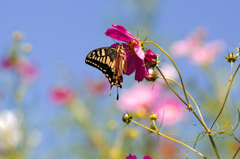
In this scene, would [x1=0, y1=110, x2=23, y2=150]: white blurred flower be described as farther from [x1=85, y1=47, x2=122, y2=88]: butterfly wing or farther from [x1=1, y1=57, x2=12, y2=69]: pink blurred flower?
[x1=85, y1=47, x2=122, y2=88]: butterfly wing

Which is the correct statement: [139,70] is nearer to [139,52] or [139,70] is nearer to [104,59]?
[139,52]

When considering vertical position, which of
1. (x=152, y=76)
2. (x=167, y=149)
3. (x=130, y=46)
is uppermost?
(x=130, y=46)

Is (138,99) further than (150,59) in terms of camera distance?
A: Yes

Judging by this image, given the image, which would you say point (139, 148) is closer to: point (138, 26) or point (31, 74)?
point (31, 74)

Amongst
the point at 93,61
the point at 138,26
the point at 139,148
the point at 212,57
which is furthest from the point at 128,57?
the point at 138,26

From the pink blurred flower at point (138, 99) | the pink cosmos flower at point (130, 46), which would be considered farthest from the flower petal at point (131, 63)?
the pink blurred flower at point (138, 99)

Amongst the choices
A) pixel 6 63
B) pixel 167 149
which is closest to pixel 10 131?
pixel 6 63

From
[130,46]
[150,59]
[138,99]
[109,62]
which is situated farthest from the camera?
[138,99]
